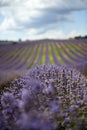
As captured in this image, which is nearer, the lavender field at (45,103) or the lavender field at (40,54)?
the lavender field at (45,103)

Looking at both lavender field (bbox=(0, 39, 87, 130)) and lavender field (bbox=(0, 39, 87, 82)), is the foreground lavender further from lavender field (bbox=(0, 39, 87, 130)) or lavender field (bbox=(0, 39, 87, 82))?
lavender field (bbox=(0, 39, 87, 82))

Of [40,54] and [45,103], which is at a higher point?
[40,54]

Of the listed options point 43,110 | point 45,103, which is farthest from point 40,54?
point 43,110

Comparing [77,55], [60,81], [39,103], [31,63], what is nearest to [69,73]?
[60,81]

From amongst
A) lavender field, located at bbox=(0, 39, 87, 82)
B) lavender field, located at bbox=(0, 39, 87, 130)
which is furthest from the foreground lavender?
lavender field, located at bbox=(0, 39, 87, 82)

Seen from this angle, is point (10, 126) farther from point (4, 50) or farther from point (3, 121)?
point (4, 50)

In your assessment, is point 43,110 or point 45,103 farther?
point 45,103

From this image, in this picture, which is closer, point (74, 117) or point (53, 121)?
point (53, 121)

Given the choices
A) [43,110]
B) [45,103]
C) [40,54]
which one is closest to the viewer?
[43,110]

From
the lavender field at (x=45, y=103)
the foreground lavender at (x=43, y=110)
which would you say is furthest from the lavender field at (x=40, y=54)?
the foreground lavender at (x=43, y=110)

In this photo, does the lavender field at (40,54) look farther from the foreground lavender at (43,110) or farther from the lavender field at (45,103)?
the foreground lavender at (43,110)

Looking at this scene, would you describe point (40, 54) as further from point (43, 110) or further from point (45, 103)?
point (43, 110)
